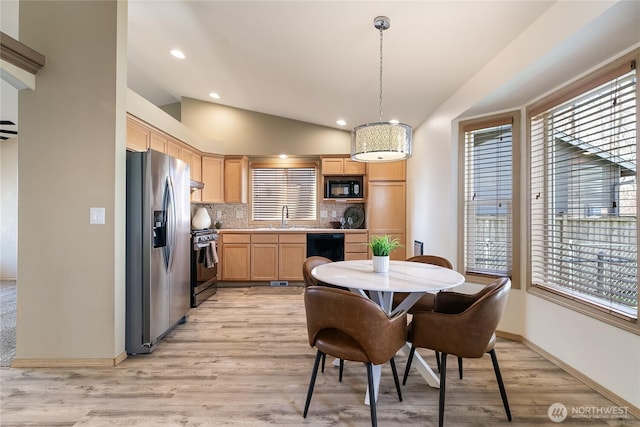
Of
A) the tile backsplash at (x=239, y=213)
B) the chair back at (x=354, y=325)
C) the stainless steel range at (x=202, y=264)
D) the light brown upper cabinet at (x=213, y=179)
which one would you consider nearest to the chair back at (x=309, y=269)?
the chair back at (x=354, y=325)

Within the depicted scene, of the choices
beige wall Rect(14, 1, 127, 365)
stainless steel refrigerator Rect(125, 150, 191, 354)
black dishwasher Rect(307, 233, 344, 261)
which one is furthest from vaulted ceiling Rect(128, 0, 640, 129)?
black dishwasher Rect(307, 233, 344, 261)

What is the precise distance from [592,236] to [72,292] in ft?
12.7

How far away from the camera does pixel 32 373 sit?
2.10m

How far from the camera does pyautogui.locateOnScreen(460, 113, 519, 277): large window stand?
275 centimetres

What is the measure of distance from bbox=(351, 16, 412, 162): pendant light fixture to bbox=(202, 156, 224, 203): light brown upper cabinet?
3.25 meters

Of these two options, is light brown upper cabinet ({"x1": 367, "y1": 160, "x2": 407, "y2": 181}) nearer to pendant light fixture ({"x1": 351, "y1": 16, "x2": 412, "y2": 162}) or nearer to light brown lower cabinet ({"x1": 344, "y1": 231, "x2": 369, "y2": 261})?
light brown lower cabinet ({"x1": 344, "y1": 231, "x2": 369, "y2": 261})

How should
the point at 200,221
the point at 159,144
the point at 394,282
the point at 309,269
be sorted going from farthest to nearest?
the point at 200,221
the point at 159,144
the point at 309,269
the point at 394,282

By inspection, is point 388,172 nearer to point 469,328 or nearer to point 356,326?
point 469,328

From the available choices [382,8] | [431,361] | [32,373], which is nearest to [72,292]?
[32,373]

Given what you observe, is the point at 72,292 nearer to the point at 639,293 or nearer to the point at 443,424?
the point at 443,424

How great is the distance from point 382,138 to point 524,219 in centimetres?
165

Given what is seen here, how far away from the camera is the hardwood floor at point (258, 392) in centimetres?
163

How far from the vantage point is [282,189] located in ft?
17.4

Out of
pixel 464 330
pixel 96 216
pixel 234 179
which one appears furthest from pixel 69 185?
pixel 464 330
